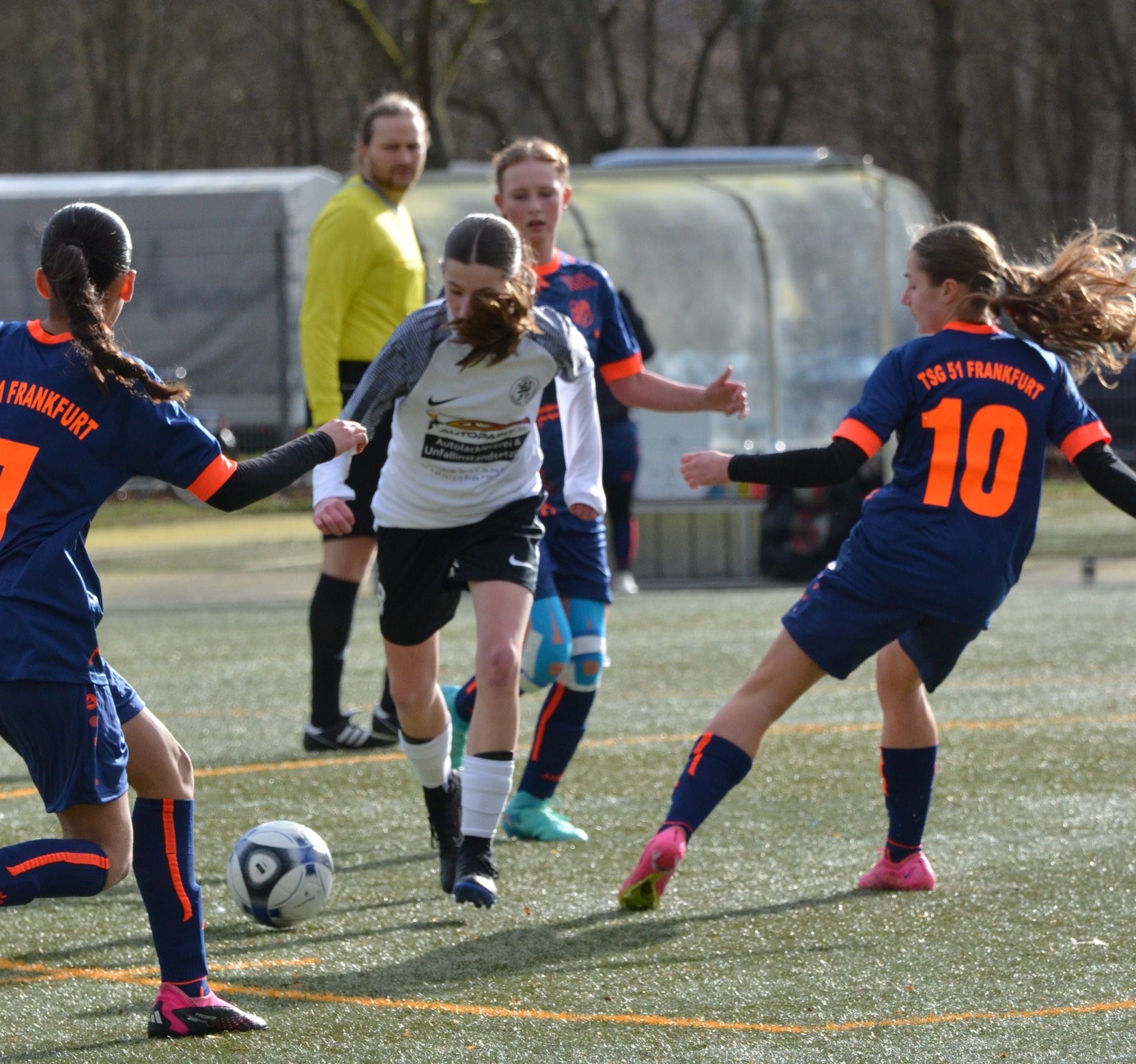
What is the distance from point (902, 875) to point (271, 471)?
80.7 inches

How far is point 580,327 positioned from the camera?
5055 millimetres

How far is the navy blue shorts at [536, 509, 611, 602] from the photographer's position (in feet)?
16.4

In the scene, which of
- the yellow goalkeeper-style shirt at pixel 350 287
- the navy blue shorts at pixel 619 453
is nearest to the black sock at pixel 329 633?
the yellow goalkeeper-style shirt at pixel 350 287

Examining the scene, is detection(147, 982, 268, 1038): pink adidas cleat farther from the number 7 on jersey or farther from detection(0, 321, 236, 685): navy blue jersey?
the number 7 on jersey

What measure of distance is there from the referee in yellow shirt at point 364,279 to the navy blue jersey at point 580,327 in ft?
3.04

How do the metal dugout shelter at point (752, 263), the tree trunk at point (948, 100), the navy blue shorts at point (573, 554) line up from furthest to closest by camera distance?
the tree trunk at point (948, 100)
the metal dugout shelter at point (752, 263)
the navy blue shorts at point (573, 554)

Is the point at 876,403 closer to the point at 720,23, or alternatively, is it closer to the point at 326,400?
the point at 326,400

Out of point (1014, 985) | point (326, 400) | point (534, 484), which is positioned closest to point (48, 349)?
point (534, 484)

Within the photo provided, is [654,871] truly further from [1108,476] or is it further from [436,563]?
[1108,476]

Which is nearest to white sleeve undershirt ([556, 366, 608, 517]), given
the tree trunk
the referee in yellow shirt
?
the referee in yellow shirt

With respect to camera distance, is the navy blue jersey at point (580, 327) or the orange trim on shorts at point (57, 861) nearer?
the orange trim on shorts at point (57, 861)

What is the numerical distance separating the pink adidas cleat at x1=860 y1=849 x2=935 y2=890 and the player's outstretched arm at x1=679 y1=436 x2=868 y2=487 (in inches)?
40.8

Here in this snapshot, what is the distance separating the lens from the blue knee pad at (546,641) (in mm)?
4875

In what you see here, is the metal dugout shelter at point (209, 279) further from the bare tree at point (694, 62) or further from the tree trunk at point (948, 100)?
the bare tree at point (694, 62)
